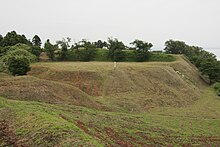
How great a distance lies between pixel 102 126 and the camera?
62.0 ft

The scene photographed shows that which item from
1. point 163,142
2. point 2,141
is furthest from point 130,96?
point 2,141

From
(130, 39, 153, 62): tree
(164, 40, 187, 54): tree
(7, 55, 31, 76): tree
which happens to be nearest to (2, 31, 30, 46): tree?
(7, 55, 31, 76): tree

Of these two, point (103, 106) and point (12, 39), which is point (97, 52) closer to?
point (12, 39)

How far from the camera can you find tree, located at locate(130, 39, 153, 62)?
58.5 metres

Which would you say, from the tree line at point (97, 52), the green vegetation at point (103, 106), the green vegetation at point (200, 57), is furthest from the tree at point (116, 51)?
the green vegetation at point (200, 57)

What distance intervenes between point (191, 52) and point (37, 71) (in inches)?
2230

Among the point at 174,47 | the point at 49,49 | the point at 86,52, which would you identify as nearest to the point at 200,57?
the point at 174,47

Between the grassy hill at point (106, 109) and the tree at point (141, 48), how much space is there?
13.3 meters

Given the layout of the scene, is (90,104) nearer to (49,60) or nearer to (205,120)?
(205,120)

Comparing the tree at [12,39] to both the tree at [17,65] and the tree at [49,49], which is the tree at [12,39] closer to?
the tree at [49,49]

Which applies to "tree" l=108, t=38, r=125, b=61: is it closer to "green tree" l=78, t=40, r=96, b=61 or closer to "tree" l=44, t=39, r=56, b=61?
"green tree" l=78, t=40, r=96, b=61

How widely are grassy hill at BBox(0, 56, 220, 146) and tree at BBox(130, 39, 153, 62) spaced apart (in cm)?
1325

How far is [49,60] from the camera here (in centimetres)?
5672

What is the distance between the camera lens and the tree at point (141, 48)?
58.5 m
